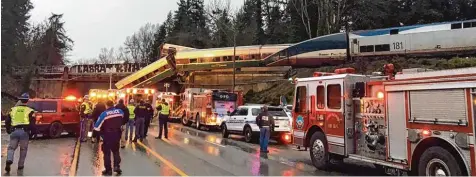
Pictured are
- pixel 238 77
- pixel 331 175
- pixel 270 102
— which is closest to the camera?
pixel 331 175

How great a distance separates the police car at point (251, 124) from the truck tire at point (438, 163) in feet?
29.0

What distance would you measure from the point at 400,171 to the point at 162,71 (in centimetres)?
3850

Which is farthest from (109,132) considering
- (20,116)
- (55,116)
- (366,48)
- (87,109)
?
(366,48)

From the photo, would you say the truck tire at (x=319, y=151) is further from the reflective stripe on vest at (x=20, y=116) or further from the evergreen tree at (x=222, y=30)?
the evergreen tree at (x=222, y=30)

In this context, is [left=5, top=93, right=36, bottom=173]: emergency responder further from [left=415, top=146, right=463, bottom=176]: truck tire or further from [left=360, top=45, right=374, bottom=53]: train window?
[left=360, top=45, right=374, bottom=53]: train window

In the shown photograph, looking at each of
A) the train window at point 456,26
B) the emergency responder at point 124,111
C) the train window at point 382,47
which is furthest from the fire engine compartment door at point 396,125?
the train window at point 382,47

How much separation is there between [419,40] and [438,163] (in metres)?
24.9

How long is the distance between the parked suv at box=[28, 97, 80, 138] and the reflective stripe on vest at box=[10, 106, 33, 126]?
802 cm

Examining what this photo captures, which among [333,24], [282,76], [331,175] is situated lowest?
[331,175]

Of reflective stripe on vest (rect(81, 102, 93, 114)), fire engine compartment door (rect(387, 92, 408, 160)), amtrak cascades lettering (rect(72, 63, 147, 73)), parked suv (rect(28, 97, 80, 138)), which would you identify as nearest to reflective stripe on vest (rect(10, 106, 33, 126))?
reflective stripe on vest (rect(81, 102, 93, 114))

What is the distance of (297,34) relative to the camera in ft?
182

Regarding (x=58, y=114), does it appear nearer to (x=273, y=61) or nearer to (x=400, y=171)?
(x=400, y=171)

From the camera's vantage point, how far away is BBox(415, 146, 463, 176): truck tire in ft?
22.8

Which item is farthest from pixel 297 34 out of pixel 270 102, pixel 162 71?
pixel 270 102
